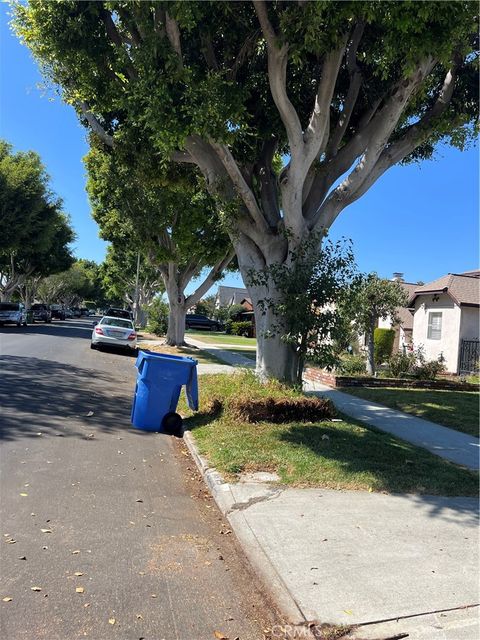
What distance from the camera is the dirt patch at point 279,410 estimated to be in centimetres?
782

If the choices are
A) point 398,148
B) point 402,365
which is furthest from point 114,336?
point 398,148

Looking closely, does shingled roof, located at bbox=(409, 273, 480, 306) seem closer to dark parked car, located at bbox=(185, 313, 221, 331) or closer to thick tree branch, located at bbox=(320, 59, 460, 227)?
thick tree branch, located at bbox=(320, 59, 460, 227)

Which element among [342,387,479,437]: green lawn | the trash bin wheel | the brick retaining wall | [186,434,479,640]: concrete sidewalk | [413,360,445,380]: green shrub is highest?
[413,360,445,380]: green shrub

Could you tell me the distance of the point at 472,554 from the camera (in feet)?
13.3

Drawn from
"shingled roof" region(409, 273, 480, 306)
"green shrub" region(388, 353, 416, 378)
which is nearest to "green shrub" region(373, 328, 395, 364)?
"shingled roof" region(409, 273, 480, 306)

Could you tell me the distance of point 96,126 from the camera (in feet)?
38.1

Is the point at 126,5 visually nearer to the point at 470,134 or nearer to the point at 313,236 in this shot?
the point at 313,236

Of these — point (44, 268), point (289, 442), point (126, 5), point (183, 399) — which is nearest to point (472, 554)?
point (289, 442)

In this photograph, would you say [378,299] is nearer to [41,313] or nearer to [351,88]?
[351,88]

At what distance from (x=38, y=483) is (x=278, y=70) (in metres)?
6.62

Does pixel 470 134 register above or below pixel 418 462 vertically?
above

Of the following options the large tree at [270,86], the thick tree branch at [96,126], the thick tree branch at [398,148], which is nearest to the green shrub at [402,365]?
the large tree at [270,86]

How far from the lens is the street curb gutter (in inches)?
128

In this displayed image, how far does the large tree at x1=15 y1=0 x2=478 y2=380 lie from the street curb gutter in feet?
11.7
